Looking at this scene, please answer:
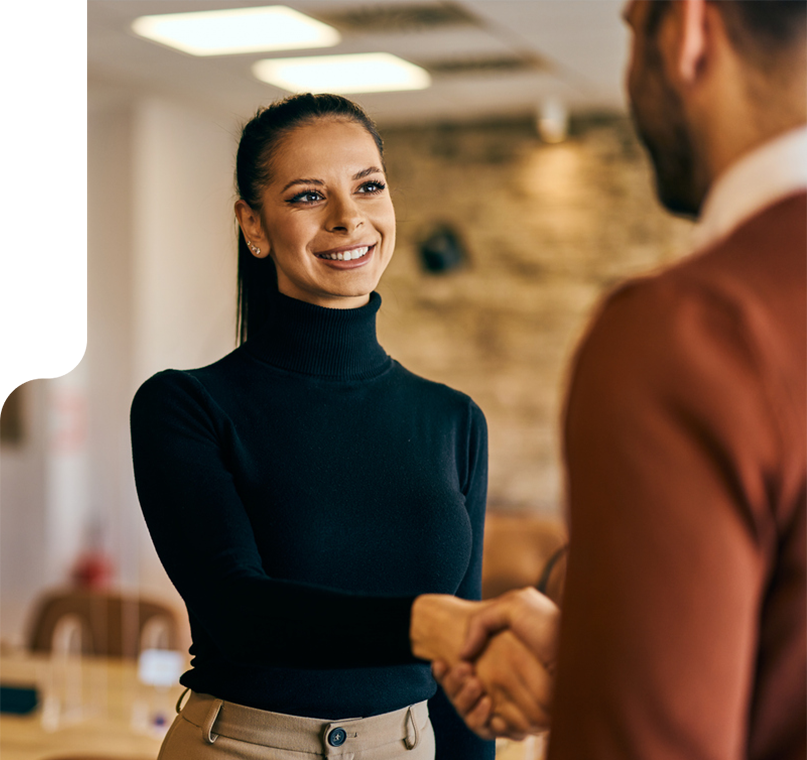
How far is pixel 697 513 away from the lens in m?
0.61

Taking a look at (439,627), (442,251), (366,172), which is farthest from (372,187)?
(442,251)

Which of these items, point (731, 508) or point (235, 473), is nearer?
point (731, 508)

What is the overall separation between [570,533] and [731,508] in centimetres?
12

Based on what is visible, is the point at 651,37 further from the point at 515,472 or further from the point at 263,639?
the point at 515,472

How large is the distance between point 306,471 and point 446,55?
364cm

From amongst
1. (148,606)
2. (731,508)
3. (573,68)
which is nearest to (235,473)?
(731,508)

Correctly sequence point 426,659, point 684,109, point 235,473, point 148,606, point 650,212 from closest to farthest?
point 684,109, point 426,659, point 235,473, point 148,606, point 650,212

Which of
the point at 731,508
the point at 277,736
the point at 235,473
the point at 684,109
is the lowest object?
the point at 277,736

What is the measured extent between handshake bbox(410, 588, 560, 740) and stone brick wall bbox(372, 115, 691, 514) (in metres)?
4.59

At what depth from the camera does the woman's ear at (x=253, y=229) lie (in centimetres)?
121

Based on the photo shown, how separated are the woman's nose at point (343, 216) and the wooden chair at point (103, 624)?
7.67 feet

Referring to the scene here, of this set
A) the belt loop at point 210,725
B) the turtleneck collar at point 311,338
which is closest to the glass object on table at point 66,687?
the belt loop at point 210,725

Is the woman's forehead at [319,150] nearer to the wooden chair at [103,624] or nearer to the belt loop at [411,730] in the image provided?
the belt loop at [411,730]

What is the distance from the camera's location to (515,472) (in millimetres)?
5695
